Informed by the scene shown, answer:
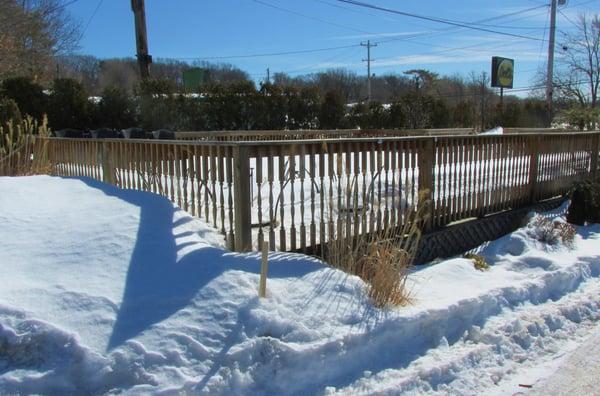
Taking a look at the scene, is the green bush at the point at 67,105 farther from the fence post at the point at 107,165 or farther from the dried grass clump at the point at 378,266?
the dried grass clump at the point at 378,266

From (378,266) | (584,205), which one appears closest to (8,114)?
(378,266)

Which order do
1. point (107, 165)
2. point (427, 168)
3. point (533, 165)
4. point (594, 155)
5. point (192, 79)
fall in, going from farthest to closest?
point (192, 79), point (594, 155), point (533, 165), point (107, 165), point (427, 168)

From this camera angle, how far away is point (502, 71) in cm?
3412

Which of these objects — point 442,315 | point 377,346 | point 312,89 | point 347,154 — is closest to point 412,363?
point 377,346

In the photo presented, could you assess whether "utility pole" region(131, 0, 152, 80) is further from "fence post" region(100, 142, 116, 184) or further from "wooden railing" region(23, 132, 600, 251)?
"fence post" region(100, 142, 116, 184)

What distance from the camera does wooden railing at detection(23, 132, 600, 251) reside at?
4918 millimetres

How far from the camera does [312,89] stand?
23.4m

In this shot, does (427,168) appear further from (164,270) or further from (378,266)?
(164,270)

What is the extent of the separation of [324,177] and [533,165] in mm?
4568

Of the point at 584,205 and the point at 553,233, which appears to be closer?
the point at 553,233

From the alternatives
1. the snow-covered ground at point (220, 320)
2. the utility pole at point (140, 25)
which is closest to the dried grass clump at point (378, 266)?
the snow-covered ground at point (220, 320)

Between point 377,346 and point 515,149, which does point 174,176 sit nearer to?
point 377,346

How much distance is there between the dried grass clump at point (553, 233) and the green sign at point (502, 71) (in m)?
28.4

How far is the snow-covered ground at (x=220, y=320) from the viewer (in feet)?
10.1
